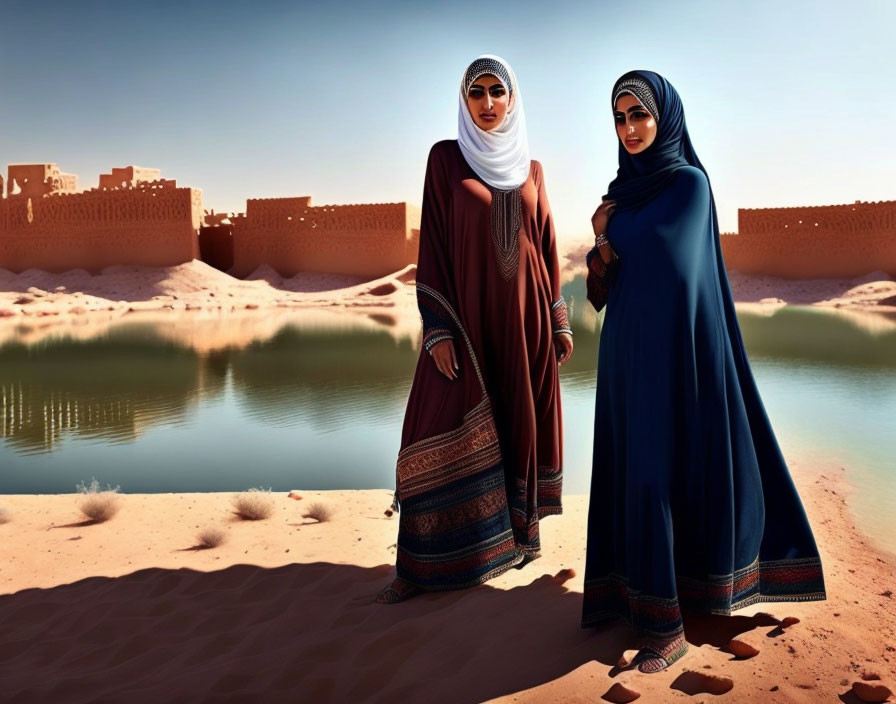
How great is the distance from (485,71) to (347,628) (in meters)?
2.15

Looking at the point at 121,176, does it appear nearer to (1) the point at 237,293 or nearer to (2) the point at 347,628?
(1) the point at 237,293

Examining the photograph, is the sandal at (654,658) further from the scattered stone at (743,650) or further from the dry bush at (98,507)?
the dry bush at (98,507)

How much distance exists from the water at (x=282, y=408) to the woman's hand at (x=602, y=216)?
8.07 feet

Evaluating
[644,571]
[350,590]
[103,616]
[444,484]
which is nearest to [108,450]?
[103,616]

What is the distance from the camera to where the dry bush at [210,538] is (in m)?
3.84

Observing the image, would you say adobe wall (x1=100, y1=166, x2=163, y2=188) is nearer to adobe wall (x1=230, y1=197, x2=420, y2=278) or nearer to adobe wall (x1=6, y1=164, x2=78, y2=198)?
adobe wall (x1=6, y1=164, x2=78, y2=198)

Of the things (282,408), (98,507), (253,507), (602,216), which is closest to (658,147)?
(602,216)

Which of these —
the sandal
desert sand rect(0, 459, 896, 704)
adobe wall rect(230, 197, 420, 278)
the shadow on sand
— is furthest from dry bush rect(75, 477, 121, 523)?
adobe wall rect(230, 197, 420, 278)

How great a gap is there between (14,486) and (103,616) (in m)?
3.08

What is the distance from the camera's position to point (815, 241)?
2584 cm

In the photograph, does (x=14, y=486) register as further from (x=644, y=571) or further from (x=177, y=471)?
(x=644, y=571)

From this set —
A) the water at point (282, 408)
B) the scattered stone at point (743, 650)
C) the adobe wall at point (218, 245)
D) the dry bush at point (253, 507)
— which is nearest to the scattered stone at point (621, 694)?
the scattered stone at point (743, 650)

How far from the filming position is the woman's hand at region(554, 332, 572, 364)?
317cm

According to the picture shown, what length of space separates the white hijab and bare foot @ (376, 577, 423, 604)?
1.61m
